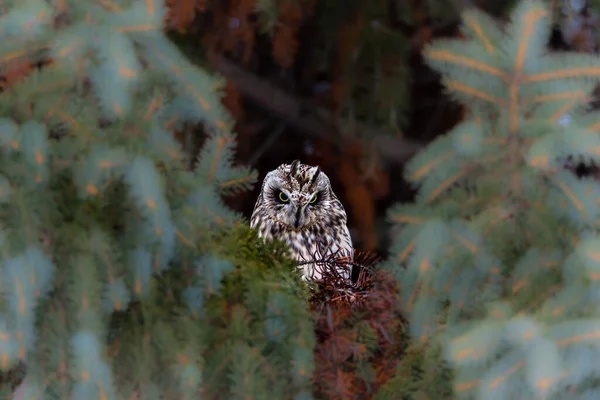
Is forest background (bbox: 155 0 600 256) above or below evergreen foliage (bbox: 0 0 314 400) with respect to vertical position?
above

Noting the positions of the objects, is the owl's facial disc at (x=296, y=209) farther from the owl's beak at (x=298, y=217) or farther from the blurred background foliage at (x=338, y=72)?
the blurred background foliage at (x=338, y=72)

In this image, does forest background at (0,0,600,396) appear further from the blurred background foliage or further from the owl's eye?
the owl's eye

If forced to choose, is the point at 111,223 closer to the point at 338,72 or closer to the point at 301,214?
the point at 301,214

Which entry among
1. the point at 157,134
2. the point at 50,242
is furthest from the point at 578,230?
the point at 50,242

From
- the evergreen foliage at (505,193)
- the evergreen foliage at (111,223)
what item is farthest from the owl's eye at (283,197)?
the evergreen foliage at (505,193)

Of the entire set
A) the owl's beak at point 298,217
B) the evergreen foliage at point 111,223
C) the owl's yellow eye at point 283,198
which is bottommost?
the evergreen foliage at point 111,223

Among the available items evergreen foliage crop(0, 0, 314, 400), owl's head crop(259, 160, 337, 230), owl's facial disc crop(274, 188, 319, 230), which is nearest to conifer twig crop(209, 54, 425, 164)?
owl's head crop(259, 160, 337, 230)

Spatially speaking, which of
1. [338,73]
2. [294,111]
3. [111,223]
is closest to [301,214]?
[338,73]

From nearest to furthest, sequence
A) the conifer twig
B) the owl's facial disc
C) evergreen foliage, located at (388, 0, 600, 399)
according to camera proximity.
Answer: evergreen foliage, located at (388, 0, 600, 399)
the owl's facial disc
the conifer twig

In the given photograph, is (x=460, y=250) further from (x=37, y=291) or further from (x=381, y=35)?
(x=381, y=35)
